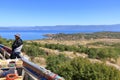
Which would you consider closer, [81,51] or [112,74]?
[112,74]

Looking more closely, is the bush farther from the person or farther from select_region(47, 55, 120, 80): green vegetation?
the person

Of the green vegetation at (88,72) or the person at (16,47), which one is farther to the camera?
the green vegetation at (88,72)

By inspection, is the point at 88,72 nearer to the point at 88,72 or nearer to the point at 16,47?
the point at 88,72

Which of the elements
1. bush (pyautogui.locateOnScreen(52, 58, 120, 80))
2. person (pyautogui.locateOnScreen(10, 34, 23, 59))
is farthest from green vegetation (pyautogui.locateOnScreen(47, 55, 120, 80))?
person (pyautogui.locateOnScreen(10, 34, 23, 59))

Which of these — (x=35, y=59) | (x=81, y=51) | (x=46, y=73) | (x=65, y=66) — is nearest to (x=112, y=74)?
(x=65, y=66)

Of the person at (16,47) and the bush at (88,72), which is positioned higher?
the person at (16,47)

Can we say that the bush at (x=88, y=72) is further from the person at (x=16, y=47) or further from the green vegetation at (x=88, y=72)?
the person at (x=16, y=47)

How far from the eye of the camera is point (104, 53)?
145ft

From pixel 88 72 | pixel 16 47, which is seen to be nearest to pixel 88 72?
pixel 88 72

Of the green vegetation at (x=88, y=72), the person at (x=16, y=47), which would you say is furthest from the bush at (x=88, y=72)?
the person at (x=16, y=47)

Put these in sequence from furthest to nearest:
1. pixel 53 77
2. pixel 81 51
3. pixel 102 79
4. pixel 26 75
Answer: pixel 81 51, pixel 102 79, pixel 26 75, pixel 53 77

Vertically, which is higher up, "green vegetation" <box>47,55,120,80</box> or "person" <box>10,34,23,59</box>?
"person" <box>10,34,23,59</box>

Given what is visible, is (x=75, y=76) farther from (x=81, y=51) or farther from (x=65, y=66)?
(x=81, y=51)

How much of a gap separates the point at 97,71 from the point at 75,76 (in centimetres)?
123
